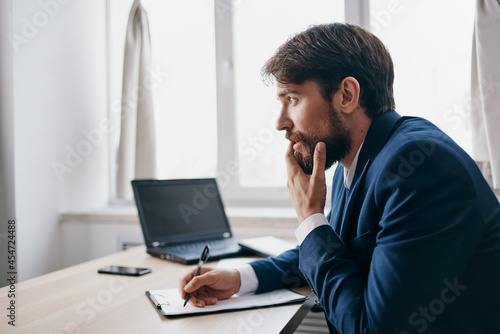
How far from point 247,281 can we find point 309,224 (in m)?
0.26

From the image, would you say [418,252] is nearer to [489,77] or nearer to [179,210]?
[179,210]

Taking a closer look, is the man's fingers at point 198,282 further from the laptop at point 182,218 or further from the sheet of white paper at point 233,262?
the laptop at point 182,218

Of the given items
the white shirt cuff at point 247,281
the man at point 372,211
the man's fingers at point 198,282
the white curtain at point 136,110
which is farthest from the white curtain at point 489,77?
the white curtain at point 136,110

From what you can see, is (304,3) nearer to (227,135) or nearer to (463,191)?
(227,135)

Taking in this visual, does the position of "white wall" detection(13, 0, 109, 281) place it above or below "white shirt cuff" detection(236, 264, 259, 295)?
above

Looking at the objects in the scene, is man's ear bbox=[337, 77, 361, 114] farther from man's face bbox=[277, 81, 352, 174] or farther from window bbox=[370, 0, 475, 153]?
window bbox=[370, 0, 475, 153]

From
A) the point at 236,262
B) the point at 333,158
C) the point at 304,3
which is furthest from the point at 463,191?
the point at 304,3

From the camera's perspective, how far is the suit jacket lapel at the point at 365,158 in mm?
928

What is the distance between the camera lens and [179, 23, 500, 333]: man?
2.31 feet

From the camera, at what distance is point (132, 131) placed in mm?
2402

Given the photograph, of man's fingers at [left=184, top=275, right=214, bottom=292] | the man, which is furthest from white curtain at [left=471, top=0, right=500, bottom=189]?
man's fingers at [left=184, top=275, right=214, bottom=292]

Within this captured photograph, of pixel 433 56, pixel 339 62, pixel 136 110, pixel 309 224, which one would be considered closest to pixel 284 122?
pixel 339 62

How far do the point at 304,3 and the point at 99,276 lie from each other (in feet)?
5.84

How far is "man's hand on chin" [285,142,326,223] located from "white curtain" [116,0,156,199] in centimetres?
141
